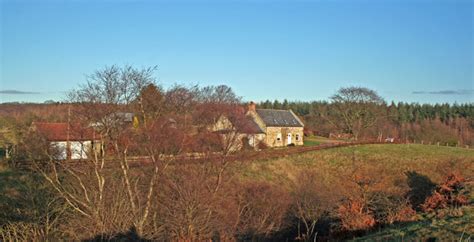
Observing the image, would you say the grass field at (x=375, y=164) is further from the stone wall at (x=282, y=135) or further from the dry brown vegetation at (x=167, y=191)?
the stone wall at (x=282, y=135)

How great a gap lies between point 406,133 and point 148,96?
6330 centimetres

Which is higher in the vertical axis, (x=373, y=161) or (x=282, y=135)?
(x=282, y=135)

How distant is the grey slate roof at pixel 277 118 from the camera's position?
52.2m

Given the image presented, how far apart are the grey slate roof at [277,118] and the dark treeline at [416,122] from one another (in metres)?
10.6

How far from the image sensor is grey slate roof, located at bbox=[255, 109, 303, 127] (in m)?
52.2

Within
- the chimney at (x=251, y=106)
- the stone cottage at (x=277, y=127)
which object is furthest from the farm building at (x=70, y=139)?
the chimney at (x=251, y=106)

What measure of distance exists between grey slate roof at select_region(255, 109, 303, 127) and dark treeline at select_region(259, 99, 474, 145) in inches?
417

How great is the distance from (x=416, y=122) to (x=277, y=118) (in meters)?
40.0

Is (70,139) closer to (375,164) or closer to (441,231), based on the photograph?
(441,231)

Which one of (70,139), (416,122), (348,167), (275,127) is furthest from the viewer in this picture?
(416,122)

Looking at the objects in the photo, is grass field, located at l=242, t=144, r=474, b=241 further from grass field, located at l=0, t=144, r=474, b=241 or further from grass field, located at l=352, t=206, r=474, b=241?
grass field, located at l=352, t=206, r=474, b=241

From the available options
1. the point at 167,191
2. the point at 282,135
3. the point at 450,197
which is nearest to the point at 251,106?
the point at 282,135

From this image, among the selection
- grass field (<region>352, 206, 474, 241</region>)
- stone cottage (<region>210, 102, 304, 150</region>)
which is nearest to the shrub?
grass field (<region>352, 206, 474, 241</region>)

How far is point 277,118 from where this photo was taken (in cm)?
5391
